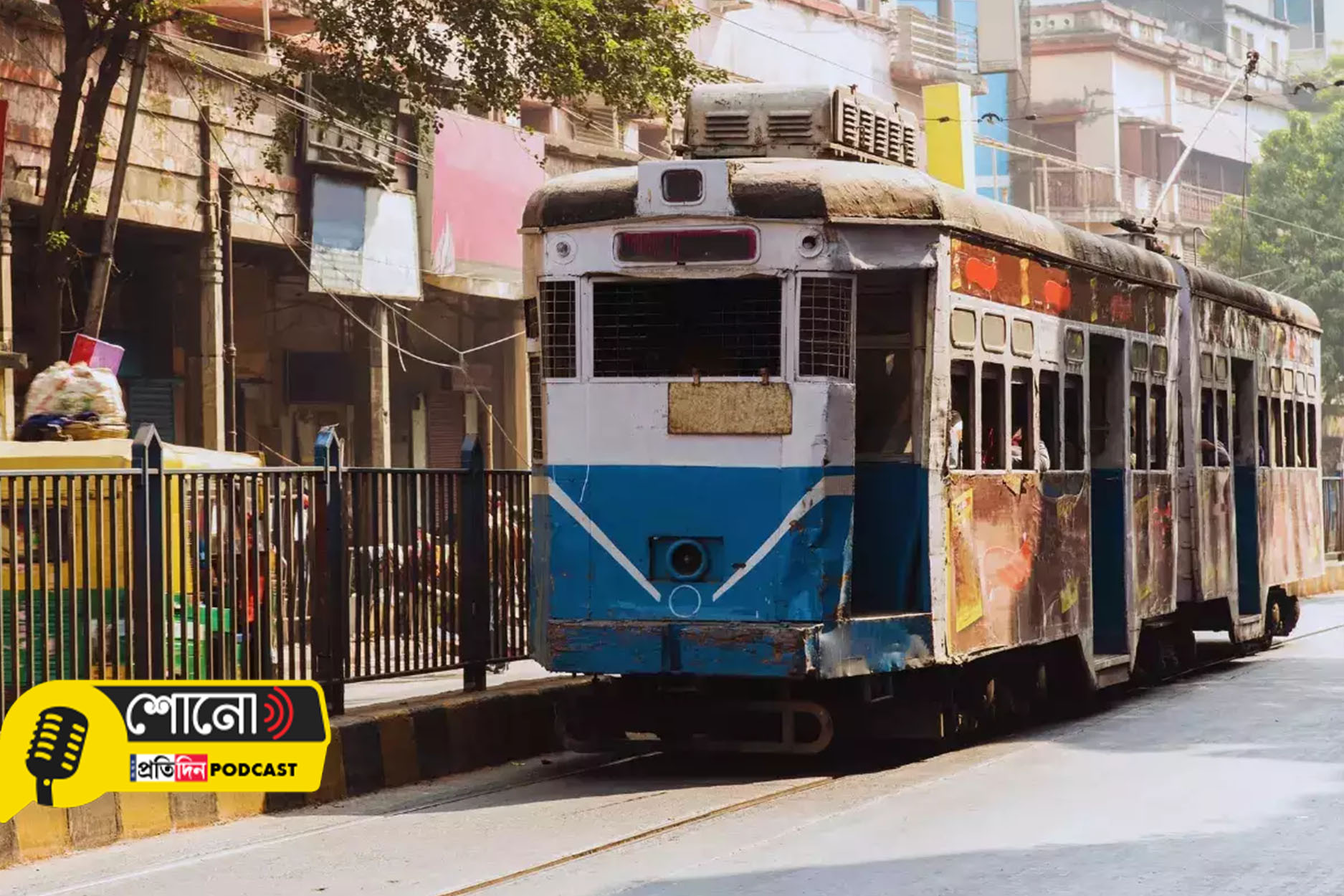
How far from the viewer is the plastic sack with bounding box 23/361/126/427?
39.1 ft

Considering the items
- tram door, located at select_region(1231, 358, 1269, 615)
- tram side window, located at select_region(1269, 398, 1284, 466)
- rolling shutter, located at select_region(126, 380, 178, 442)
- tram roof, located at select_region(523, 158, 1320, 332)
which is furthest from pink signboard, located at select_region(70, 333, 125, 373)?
tram side window, located at select_region(1269, 398, 1284, 466)

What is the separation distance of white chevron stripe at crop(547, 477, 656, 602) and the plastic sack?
285 centimetres

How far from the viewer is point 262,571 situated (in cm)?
1024

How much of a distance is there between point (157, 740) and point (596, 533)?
90.0 inches

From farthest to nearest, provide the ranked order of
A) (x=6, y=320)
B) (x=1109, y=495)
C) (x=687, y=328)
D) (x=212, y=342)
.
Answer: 1. (x=212, y=342)
2. (x=6, y=320)
3. (x=1109, y=495)
4. (x=687, y=328)

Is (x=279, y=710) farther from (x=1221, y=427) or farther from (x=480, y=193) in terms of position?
(x=480, y=193)

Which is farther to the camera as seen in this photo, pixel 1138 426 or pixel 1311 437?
pixel 1311 437

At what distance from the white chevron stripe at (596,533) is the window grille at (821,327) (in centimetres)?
58

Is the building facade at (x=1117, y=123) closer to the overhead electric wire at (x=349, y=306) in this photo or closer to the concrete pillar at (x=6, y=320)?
the overhead electric wire at (x=349, y=306)

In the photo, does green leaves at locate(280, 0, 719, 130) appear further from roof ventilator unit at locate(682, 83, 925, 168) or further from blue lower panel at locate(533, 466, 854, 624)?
blue lower panel at locate(533, 466, 854, 624)

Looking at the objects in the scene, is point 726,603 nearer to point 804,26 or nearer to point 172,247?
point 172,247

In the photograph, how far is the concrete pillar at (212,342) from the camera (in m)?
21.6

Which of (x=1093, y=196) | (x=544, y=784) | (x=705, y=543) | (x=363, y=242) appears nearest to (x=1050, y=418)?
(x=705, y=543)

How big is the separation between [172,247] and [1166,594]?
11.4 m
